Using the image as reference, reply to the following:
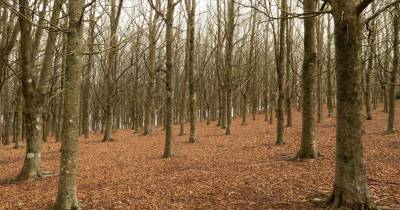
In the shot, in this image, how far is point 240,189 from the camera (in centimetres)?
641

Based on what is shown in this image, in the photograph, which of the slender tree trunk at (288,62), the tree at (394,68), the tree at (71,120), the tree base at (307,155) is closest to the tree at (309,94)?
the tree base at (307,155)

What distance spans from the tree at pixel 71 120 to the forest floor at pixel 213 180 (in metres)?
0.70

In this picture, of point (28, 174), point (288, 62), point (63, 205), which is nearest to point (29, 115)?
point (28, 174)

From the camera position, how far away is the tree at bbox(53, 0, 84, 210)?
5227 millimetres

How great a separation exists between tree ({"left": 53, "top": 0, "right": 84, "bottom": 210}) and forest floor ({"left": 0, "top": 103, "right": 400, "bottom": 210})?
704mm

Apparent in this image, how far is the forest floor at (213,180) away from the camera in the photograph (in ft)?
18.8

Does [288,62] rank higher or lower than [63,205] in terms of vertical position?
higher

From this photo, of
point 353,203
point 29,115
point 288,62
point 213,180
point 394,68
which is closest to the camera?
point 353,203

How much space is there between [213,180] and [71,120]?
3.42 metres

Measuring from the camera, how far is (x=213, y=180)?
7.34 m

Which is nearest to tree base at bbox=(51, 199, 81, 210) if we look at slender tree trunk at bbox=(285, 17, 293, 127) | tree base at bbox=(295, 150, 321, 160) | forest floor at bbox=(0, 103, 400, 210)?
forest floor at bbox=(0, 103, 400, 210)

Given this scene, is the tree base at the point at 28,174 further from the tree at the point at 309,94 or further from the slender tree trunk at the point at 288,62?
the slender tree trunk at the point at 288,62

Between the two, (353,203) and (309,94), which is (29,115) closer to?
(309,94)

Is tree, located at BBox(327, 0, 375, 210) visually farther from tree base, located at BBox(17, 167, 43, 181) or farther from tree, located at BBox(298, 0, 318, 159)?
tree base, located at BBox(17, 167, 43, 181)
